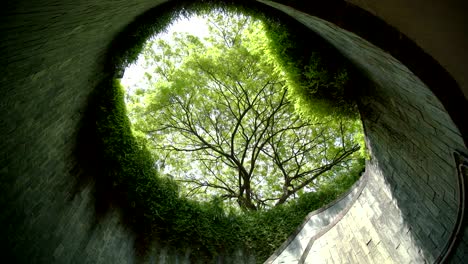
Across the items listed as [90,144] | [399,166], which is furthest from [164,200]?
[399,166]

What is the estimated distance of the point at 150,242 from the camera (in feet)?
22.6

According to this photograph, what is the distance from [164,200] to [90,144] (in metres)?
2.24

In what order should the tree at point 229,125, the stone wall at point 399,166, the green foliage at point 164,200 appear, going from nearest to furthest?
the stone wall at point 399,166 < the green foliage at point 164,200 < the tree at point 229,125

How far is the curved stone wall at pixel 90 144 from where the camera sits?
9.50ft

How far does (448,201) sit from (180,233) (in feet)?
18.5

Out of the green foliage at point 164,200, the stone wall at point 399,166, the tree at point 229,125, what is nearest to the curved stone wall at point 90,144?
the stone wall at point 399,166

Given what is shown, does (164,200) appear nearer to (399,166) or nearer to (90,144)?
(90,144)

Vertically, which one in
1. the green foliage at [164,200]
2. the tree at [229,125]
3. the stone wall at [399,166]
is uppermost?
the tree at [229,125]

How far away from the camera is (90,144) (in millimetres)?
5637

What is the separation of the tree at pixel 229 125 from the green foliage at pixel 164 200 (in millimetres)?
2413

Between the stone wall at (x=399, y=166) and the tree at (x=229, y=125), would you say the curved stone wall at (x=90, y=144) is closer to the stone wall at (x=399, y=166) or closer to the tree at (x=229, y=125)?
the stone wall at (x=399, y=166)

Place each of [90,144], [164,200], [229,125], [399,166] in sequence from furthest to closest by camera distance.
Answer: [229,125] → [164,200] → [90,144] → [399,166]

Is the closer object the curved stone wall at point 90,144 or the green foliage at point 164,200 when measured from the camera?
the curved stone wall at point 90,144

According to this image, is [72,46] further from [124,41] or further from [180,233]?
[180,233]
